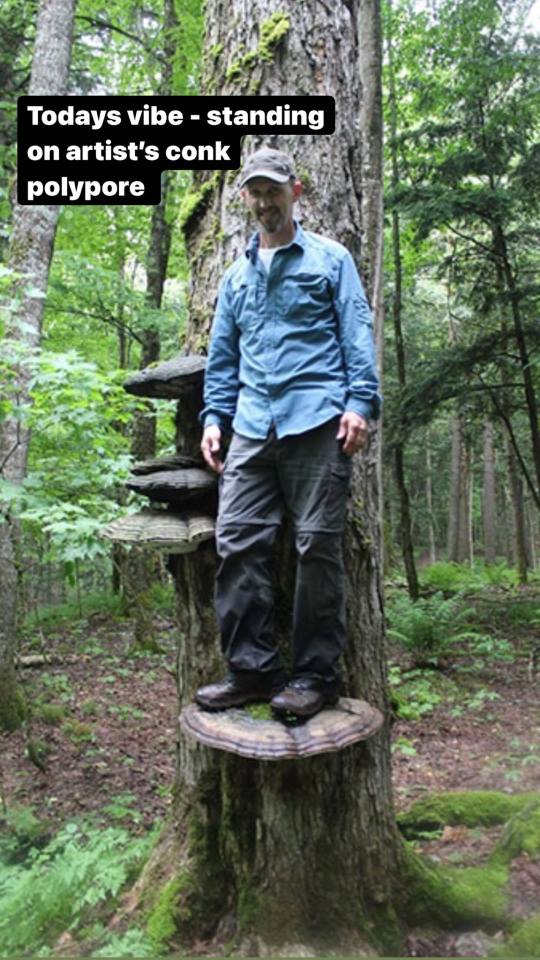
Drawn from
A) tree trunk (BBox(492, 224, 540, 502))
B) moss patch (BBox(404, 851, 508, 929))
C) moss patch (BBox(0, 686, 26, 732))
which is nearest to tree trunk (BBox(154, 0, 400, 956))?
moss patch (BBox(404, 851, 508, 929))

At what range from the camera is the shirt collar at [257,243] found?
3154 millimetres

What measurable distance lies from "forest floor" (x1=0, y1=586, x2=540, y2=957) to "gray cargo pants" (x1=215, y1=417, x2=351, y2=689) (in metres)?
1.55

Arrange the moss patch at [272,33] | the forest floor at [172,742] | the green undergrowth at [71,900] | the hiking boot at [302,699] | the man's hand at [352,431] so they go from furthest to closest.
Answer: the forest floor at [172,742] → the moss patch at [272,33] → the green undergrowth at [71,900] → the man's hand at [352,431] → the hiking boot at [302,699]

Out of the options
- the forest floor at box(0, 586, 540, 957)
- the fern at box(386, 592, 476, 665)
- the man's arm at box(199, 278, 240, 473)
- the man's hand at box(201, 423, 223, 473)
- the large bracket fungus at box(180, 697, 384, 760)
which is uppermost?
the man's arm at box(199, 278, 240, 473)

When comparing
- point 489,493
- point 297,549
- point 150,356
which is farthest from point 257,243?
point 489,493

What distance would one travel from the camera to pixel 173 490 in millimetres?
3164

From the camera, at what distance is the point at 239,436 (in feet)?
10.6

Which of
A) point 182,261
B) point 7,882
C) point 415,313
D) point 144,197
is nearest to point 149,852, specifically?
point 7,882

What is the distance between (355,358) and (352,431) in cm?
35

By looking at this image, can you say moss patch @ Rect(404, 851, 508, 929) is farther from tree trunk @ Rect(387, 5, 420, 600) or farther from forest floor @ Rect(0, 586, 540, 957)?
tree trunk @ Rect(387, 5, 420, 600)

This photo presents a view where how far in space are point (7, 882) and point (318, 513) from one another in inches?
114

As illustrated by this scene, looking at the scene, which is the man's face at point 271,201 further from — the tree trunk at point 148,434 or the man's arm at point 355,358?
the tree trunk at point 148,434

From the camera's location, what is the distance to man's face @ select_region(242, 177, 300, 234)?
3.04 m

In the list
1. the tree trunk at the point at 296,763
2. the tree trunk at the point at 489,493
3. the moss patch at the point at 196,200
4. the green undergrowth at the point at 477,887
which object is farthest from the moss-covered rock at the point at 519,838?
the tree trunk at the point at 489,493
